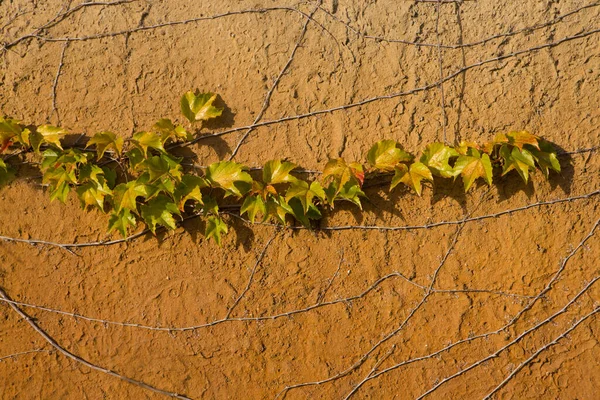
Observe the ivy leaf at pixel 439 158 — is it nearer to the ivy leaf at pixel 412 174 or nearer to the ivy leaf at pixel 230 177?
the ivy leaf at pixel 412 174

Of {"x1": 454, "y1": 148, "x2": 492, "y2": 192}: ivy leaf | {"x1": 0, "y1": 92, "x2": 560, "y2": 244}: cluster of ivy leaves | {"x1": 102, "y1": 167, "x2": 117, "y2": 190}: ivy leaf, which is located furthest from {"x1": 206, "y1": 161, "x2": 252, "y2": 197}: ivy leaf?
{"x1": 454, "y1": 148, "x2": 492, "y2": 192}: ivy leaf

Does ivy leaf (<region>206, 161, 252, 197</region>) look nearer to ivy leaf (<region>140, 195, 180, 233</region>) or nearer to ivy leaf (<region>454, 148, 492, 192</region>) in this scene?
ivy leaf (<region>140, 195, 180, 233</region>)

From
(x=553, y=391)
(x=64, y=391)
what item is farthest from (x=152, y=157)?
(x=553, y=391)

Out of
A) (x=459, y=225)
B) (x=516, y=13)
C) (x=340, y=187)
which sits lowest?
(x=459, y=225)

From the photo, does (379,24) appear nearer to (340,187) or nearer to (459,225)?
(340,187)

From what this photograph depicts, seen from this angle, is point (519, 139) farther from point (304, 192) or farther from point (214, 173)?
point (214, 173)

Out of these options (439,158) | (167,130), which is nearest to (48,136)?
(167,130)
